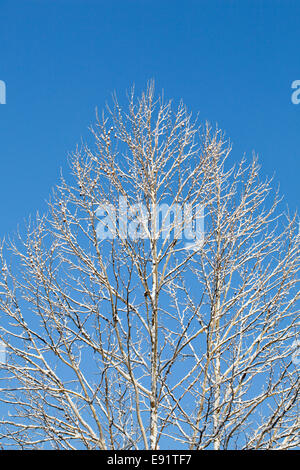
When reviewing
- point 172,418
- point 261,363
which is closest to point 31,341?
point 172,418

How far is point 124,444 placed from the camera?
520cm

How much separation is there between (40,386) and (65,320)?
79 cm

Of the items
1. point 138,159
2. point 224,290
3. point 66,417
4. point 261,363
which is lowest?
point 66,417

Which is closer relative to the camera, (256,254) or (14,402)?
(14,402)

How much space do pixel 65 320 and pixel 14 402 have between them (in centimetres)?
102

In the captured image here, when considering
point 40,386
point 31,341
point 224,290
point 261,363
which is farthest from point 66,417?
point 224,290

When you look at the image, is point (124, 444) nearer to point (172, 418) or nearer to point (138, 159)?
point (172, 418)

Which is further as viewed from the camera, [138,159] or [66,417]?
[138,159]
